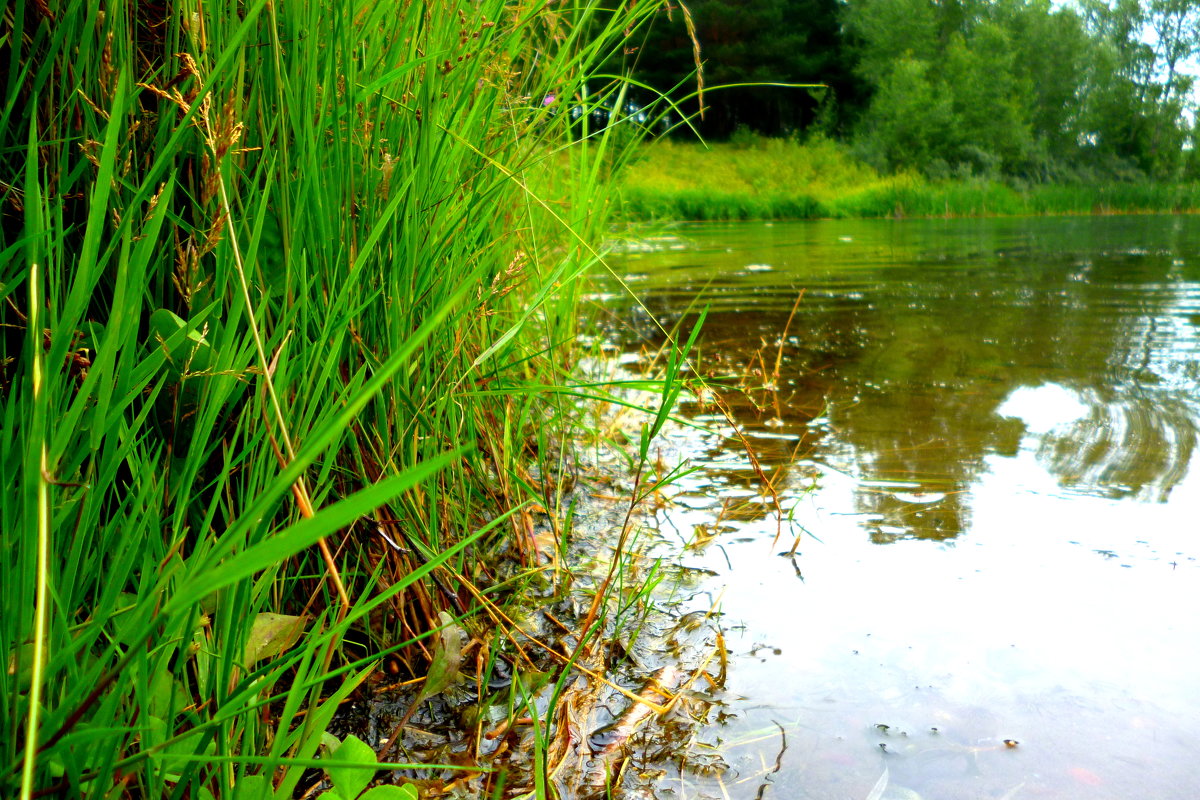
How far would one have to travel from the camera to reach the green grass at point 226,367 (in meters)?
0.57

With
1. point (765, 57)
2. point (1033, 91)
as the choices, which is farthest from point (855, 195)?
point (765, 57)

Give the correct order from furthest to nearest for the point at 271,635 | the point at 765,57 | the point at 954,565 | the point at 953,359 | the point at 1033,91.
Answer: the point at 765,57
the point at 1033,91
the point at 953,359
the point at 954,565
the point at 271,635

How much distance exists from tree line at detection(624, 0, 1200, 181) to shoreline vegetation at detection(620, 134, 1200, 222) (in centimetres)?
206

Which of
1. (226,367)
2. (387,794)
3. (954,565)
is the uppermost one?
(226,367)

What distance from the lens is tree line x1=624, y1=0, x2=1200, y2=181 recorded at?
2359cm

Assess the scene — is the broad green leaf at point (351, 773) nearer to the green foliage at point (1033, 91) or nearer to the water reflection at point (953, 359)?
the water reflection at point (953, 359)

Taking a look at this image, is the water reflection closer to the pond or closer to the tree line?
the pond

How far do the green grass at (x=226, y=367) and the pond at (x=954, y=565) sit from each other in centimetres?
42

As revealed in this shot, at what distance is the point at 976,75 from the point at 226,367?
28.1 m

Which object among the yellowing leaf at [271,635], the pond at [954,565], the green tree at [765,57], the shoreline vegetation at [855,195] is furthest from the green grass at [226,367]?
the green tree at [765,57]

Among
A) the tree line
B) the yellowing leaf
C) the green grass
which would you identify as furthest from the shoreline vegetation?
the yellowing leaf

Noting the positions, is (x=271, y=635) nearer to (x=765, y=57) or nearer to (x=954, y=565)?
(x=954, y=565)

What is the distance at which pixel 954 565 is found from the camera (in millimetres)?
1476

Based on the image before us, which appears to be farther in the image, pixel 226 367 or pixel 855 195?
pixel 855 195
